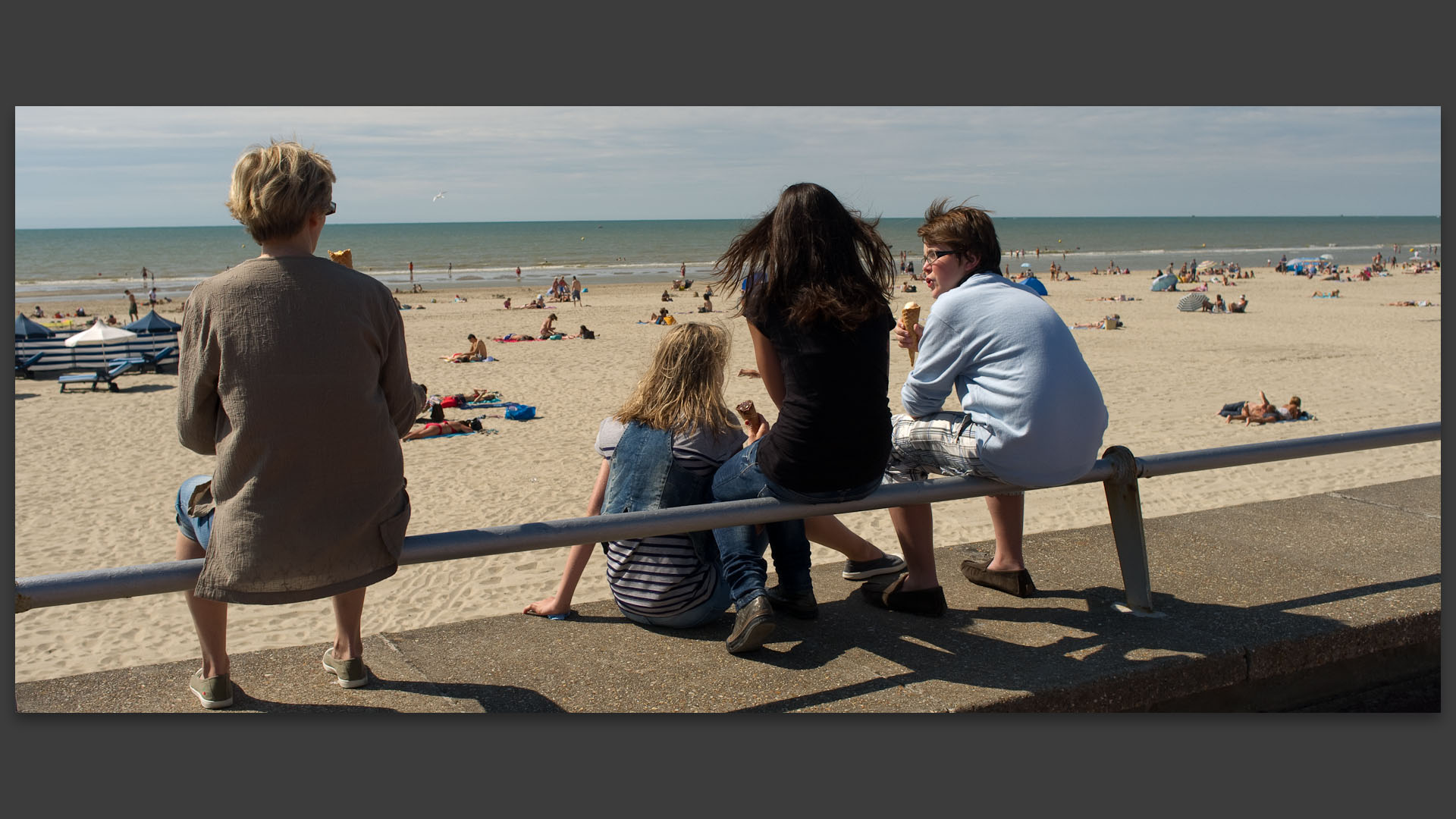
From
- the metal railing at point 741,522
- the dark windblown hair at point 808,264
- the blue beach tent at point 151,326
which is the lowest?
the blue beach tent at point 151,326

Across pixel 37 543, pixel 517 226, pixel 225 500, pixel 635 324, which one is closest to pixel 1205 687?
pixel 225 500

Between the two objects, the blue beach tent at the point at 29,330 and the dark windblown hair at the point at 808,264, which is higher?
the dark windblown hair at the point at 808,264

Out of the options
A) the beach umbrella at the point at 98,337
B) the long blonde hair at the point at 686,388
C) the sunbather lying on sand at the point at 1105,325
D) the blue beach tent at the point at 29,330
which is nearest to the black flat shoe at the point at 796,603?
the long blonde hair at the point at 686,388

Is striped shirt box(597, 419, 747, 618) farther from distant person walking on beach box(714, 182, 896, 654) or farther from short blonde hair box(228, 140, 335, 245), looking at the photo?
short blonde hair box(228, 140, 335, 245)

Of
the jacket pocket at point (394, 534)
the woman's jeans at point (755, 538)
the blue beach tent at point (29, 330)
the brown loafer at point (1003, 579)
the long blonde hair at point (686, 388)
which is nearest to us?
the jacket pocket at point (394, 534)

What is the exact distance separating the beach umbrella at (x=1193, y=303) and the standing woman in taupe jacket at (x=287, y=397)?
90.6 ft

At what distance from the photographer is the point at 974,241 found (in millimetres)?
3424

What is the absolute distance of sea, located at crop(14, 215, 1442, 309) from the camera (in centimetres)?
5238

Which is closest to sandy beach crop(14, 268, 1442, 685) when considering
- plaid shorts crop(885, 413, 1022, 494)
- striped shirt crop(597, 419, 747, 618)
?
plaid shorts crop(885, 413, 1022, 494)

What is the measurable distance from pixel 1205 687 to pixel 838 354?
1.40 metres

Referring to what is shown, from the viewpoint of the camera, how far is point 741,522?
3004mm

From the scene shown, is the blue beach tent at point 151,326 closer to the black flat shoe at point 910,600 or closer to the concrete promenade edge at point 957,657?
the concrete promenade edge at point 957,657

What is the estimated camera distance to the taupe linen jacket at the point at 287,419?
2490 millimetres

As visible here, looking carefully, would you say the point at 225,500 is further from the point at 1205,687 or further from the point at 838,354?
the point at 1205,687
